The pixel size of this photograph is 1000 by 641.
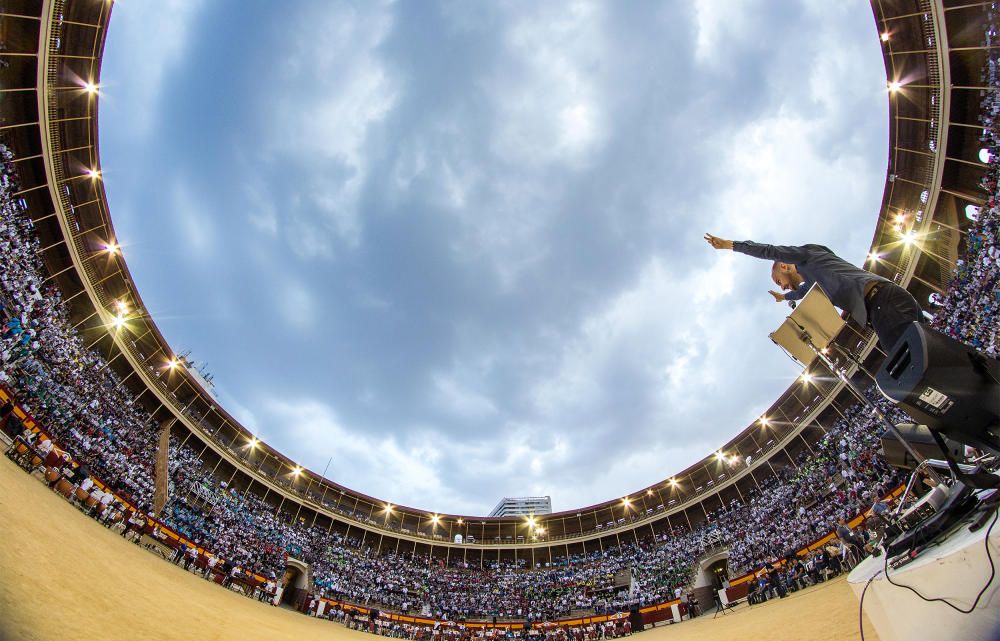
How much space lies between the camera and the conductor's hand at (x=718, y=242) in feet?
13.8

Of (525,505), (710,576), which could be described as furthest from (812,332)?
(525,505)

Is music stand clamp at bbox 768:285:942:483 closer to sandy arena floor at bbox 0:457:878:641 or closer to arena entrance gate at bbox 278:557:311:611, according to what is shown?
sandy arena floor at bbox 0:457:878:641

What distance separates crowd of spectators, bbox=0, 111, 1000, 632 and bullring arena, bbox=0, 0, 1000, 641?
16 cm

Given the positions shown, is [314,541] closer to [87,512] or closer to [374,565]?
[374,565]

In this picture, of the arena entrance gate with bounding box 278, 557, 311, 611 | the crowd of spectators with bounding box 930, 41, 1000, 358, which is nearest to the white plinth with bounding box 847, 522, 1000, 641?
the crowd of spectators with bounding box 930, 41, 1000, 358

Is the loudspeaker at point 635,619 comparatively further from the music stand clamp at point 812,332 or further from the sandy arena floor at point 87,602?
the music stand clamp at point 812,332

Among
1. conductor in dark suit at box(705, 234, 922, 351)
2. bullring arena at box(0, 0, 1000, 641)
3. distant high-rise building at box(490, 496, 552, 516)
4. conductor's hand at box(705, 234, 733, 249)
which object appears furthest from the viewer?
distant high-rise building at box(490, 496, 552, 516)

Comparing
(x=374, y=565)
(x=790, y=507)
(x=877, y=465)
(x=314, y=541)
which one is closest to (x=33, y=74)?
(x=314, y=541)

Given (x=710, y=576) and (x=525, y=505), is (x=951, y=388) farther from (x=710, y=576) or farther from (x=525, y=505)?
(x=525, y=505)

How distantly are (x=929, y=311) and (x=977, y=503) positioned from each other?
2754 centimetres

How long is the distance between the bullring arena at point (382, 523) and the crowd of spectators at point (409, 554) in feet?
0.52

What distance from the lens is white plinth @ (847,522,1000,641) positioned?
5.78ft

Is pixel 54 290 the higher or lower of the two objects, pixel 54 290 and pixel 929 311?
the lower

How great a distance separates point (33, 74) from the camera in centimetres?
1673
